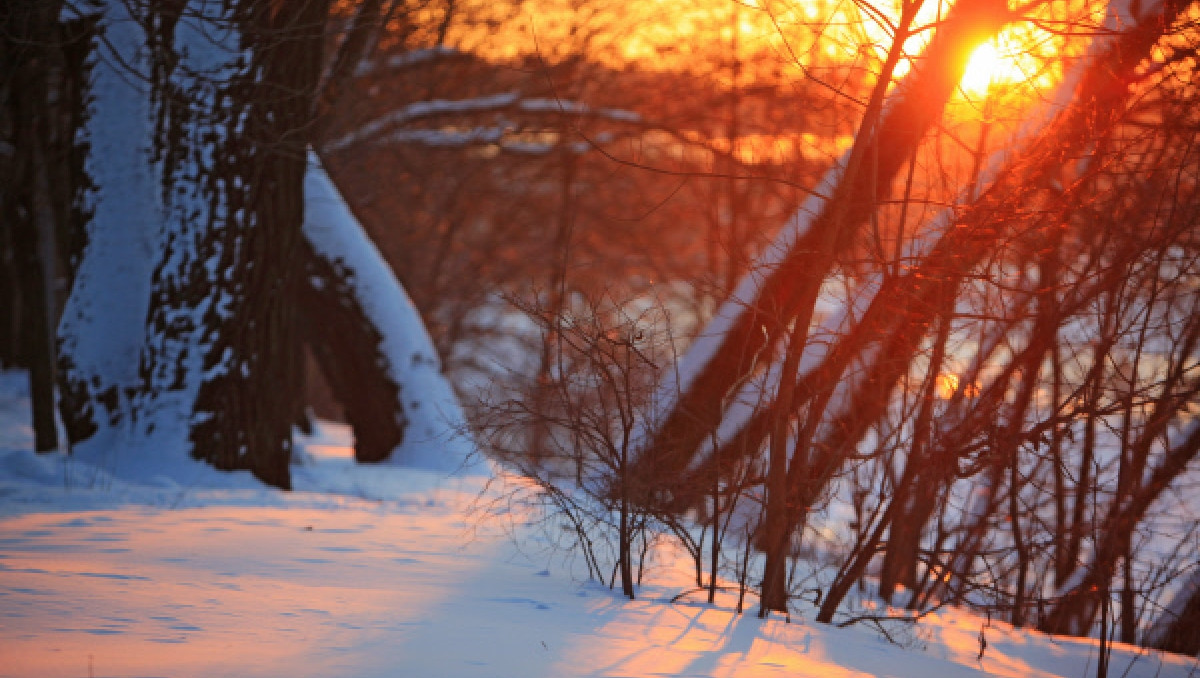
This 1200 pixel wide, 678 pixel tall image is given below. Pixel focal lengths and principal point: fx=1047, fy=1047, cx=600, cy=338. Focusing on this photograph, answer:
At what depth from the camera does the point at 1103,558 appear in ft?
19.8

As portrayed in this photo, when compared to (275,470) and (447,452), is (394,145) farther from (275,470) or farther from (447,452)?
(275,470)

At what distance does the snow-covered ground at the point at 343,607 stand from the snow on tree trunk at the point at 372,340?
2.63m

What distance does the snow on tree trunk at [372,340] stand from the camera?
9719 millimetres

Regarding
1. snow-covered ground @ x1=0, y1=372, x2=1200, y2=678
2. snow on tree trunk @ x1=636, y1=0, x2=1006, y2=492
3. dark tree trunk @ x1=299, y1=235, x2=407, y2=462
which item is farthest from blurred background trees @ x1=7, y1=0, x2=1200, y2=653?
snow-covered ground @ x1=0, y1=372, x2=1200, y2=678

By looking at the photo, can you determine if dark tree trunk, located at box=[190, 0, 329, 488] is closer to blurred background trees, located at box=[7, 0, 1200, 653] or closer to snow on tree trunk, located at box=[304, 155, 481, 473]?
blurred background trees, located at box=[7, 0, 1200, 653]

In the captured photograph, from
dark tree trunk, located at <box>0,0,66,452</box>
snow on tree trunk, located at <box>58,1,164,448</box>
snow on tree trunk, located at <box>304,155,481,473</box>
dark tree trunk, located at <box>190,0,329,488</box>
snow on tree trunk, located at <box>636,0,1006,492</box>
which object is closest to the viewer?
snow on tree trunk, located at <box>636,0,1006,492</box>

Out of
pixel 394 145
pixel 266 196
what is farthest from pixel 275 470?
pixel 394 145

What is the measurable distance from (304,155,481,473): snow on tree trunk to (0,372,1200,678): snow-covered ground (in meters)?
2.63

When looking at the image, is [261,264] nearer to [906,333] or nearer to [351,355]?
[351,355]

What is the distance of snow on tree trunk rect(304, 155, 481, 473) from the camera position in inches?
383

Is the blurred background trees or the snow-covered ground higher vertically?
the blurred background trees

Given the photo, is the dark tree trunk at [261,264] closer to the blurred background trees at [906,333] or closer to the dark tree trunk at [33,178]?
the blurred background trees at [906,333]

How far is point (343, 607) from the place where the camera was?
3867 mm

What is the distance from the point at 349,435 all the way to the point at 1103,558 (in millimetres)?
12155
